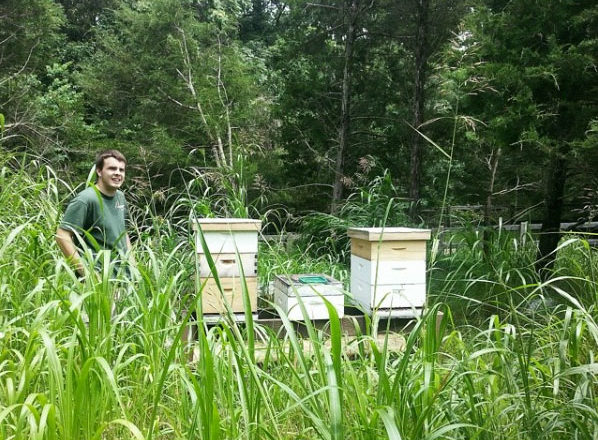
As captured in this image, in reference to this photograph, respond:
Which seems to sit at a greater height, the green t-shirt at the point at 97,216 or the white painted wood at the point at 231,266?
the green t-shirt at the point at 97,216

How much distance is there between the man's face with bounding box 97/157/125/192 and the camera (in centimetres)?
316

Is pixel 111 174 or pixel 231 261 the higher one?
pixel 111 174

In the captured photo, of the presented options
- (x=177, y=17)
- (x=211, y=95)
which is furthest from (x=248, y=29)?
(x=211, y=95)

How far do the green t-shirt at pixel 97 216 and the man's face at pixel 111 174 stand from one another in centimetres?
8

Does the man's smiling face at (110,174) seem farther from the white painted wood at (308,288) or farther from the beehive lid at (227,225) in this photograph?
the white painted wood at (308,288)

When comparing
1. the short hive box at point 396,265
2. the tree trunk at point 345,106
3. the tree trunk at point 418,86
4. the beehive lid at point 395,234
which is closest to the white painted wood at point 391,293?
the short hive box at point 396,265

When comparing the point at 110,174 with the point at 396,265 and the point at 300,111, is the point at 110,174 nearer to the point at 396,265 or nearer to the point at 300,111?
the point at 396,265

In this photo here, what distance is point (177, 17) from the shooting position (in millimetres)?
10523

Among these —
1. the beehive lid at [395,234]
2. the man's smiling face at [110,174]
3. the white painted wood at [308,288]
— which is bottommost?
the white painted wood at [308,288]

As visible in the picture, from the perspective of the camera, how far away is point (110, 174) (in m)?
3.17

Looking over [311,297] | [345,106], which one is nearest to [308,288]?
[311,297]

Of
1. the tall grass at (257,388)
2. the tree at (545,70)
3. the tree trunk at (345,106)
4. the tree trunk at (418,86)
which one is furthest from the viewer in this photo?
the tree trunk at (345,106)

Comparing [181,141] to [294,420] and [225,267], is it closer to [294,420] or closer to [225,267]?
[225,267]

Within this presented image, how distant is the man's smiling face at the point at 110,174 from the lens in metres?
3.16
